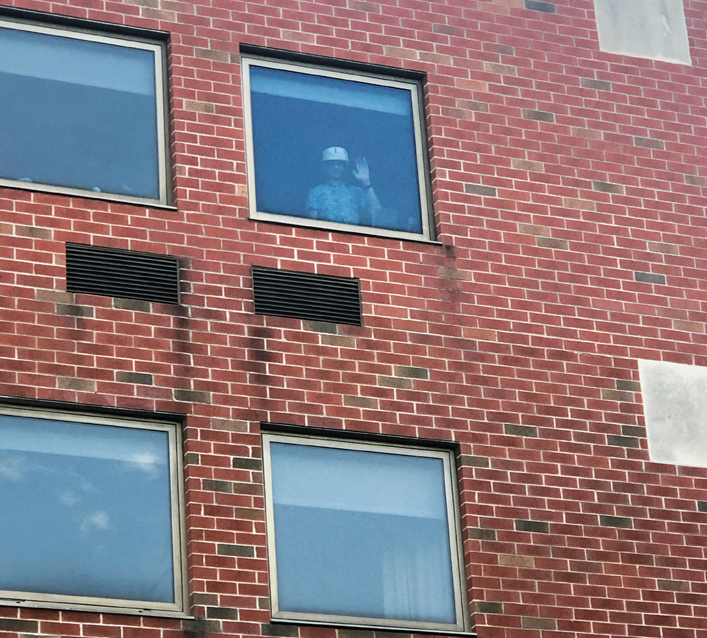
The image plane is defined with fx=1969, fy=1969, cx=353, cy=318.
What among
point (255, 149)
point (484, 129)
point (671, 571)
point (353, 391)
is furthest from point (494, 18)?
point (671, 571)

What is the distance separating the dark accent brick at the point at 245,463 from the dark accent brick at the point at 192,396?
526 millimetres

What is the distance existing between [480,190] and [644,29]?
9.06 ft

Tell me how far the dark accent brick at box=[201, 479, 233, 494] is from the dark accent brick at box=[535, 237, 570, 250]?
3.78 m

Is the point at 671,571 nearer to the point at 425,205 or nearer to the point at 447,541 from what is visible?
the point at 447,541

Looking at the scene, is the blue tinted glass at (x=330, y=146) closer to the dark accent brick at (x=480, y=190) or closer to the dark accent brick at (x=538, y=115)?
the dark accent brick at (x=480, y=190)

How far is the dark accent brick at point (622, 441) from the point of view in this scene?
16.6 meters

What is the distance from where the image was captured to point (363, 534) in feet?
51.6

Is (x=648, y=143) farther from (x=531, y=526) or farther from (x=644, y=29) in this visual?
(x=531, y=526)

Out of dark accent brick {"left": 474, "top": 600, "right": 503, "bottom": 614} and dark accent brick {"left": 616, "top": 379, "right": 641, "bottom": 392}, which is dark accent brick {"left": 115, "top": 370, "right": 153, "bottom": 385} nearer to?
dark accent brick {"left": 474, "top": 600, "right": 503, "bottom": 614}

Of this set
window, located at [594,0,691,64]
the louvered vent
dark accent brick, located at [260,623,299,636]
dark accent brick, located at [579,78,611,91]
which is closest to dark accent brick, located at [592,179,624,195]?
dark accent brick, located at [579,78,611,91]

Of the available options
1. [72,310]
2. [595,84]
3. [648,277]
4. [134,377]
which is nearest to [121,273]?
[72,310]

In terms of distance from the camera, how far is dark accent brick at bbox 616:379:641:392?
1692cm

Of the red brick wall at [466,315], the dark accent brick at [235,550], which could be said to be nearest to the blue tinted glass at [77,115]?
the red brick wall at [466,315]

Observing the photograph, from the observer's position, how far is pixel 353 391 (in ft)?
52.5
